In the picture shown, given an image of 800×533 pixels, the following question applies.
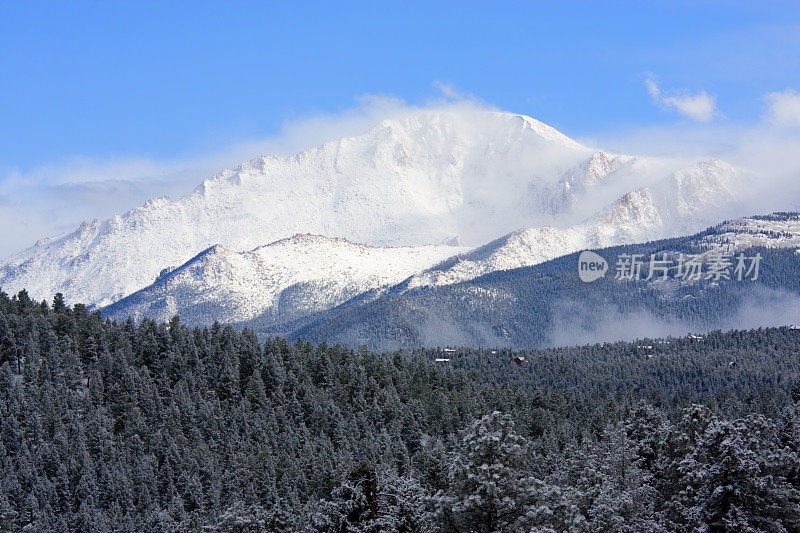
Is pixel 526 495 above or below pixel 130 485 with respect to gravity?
above

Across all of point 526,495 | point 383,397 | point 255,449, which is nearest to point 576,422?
point 383,397

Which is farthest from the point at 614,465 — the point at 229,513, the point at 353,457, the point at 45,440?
the point at 45,440

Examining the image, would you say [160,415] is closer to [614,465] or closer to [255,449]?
[255,449]

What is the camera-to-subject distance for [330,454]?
158125 millimetres

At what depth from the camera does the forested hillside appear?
61094mm

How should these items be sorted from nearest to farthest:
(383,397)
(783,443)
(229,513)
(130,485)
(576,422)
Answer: (229,513) < (783,443) < (130,485) < (576,422) < (383,397)

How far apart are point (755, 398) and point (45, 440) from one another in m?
135

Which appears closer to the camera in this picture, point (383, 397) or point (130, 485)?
point (130, 485)

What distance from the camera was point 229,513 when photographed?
70.5 metres

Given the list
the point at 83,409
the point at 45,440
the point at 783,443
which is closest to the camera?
the point at 783,443

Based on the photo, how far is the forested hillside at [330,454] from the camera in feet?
200

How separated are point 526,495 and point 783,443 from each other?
3598 cm

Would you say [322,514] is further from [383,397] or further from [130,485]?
[383,397]

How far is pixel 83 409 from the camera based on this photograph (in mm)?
167625
